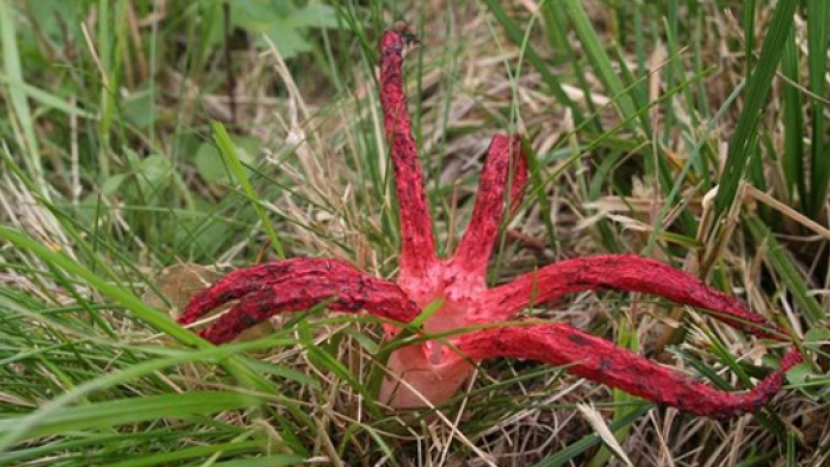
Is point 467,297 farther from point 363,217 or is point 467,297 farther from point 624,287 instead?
point 363,217

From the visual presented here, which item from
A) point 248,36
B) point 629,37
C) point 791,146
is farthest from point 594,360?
point 248,36

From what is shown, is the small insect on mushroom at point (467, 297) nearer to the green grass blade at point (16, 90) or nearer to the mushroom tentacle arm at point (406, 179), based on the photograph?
the mushroom tentacle arm at point (406, 179)

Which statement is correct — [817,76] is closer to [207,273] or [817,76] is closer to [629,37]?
[629,37]

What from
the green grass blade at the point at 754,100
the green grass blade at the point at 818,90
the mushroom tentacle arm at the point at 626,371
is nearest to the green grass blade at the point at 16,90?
the mushroom tentacle arm at the point at 626,371

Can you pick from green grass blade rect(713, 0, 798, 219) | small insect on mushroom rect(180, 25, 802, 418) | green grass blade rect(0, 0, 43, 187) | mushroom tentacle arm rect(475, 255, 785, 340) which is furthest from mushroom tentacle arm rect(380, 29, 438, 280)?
green grass blade rect(0, 0, 43, 187)

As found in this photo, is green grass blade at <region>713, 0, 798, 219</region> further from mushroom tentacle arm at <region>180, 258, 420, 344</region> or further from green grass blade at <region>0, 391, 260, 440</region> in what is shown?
green grass blade at <region>0, 391, 260, 440</region>

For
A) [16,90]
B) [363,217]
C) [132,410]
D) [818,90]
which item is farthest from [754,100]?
[16,90]
